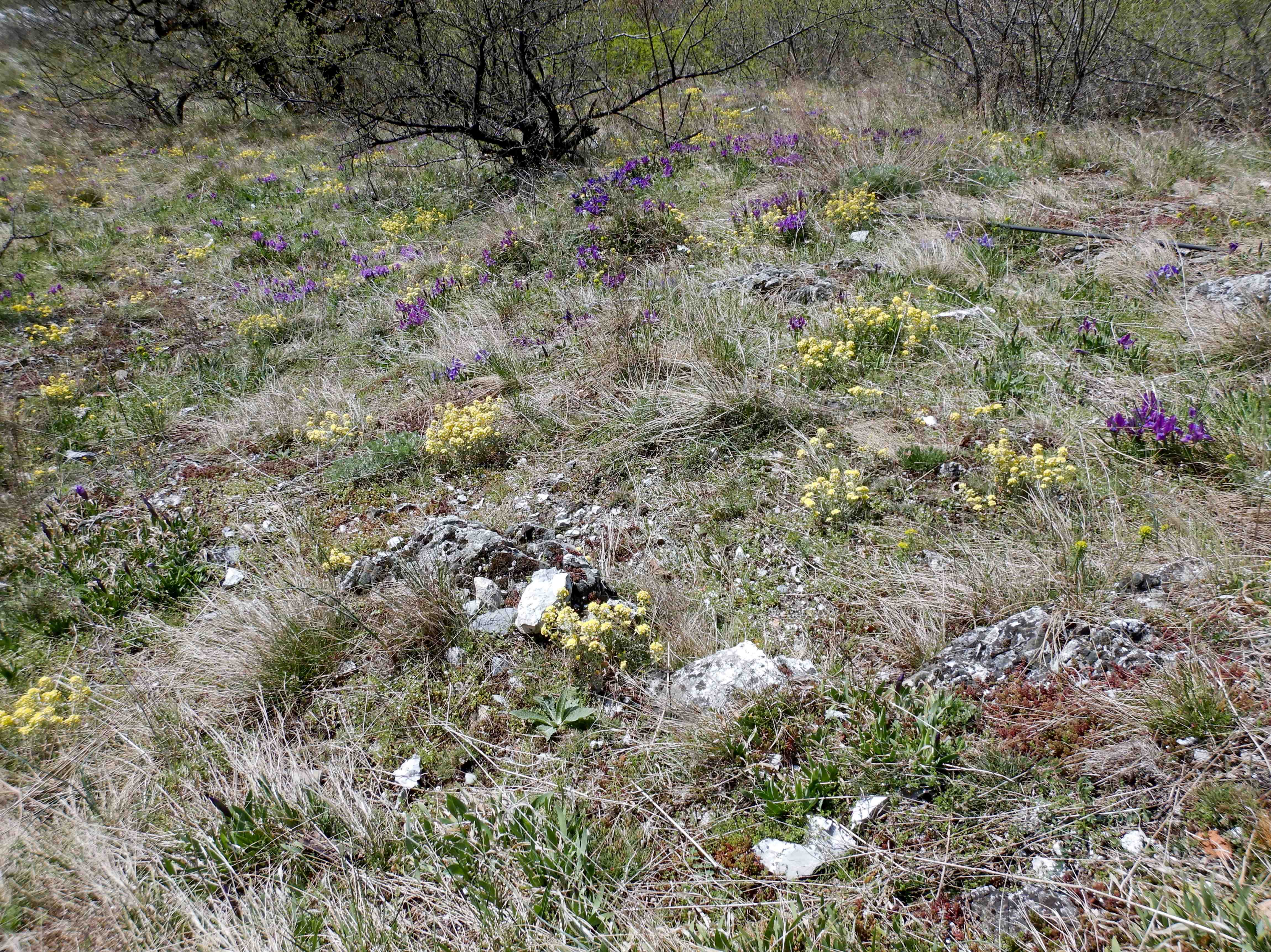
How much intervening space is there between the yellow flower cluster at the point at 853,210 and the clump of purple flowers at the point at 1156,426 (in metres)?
3.57

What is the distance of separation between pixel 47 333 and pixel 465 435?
5.73 metres

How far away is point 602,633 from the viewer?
9.21ft

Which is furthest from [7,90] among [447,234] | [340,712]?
[340,712]

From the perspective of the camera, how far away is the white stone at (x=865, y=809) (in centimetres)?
206

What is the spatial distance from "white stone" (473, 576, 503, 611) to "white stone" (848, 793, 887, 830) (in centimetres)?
176

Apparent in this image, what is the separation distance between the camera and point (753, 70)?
15.0 metres

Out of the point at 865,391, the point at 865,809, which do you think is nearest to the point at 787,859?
the point at 865,809

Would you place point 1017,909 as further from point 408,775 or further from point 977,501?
point 408,775

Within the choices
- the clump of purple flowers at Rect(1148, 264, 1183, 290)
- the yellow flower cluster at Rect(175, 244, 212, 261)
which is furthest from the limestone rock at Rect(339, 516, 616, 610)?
the yellow flower cluster at Rect(175, 244, 212, 261)

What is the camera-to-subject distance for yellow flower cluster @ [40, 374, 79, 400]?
5.69 meters

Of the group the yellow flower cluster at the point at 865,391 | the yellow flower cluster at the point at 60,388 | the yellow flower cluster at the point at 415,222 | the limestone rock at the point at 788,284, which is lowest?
the yellow flower cluster at the point at 865,391

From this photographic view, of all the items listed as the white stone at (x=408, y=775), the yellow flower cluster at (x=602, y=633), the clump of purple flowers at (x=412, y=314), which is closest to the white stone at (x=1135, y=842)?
the yellow flower cluster at (x=602, y=633)

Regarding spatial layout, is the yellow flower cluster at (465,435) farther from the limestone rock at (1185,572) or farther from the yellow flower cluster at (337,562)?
the limestone rock at (1185,572)

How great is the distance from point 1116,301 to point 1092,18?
22.4 feet
